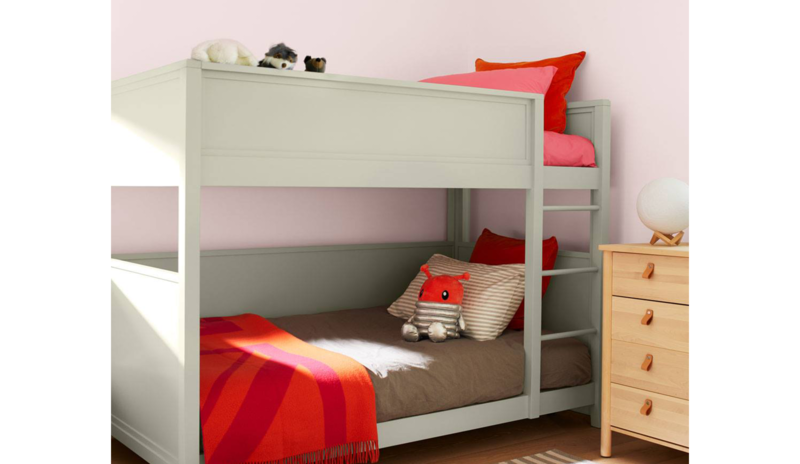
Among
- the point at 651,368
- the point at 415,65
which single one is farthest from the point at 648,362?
the point at 415,65

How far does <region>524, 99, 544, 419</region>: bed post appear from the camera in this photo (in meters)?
2.52

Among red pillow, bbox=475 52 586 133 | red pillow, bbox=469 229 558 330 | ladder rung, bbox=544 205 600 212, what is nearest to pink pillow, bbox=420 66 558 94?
red pillow, bbox=475 52 586 133

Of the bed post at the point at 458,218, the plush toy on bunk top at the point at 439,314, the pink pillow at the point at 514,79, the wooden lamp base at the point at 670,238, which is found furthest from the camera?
the bed post at the point at 458,218

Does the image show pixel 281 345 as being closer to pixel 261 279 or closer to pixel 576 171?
pixel 261 279

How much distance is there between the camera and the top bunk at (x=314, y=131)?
1.87 meters

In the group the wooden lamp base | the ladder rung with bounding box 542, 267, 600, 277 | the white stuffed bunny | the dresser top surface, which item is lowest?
the ladder rung with bounding box 542, 267, 600, 277

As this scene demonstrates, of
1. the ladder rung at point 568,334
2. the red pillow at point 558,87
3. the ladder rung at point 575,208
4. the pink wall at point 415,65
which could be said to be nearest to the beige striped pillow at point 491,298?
the ladder rung at point 568,334

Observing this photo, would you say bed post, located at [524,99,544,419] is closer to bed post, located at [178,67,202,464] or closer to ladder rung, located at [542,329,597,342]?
ladder rung, located at [542,329,597,342]

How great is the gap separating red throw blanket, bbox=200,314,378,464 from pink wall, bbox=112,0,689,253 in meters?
0.91

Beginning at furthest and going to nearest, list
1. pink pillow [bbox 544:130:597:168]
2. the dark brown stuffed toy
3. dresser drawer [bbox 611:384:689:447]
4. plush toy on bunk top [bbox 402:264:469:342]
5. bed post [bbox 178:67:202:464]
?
1. pink pillow [bbox 544:130:597:168]
2. plush toy on bunk top [bbox 402:264:469:342]
3. dresser drawer [bbox 611:384:689:447]
4. the dark brown stuffed toy
5. bed post [bbox 178:67:202:464]

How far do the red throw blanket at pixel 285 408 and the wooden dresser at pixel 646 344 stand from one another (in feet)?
2.84

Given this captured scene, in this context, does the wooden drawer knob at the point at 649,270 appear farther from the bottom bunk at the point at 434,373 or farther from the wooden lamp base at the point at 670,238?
the bottom bunk at the point at 434,373

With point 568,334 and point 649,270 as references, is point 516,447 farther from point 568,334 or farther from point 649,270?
point 649,270

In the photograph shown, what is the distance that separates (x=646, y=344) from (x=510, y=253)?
2.63 ft
